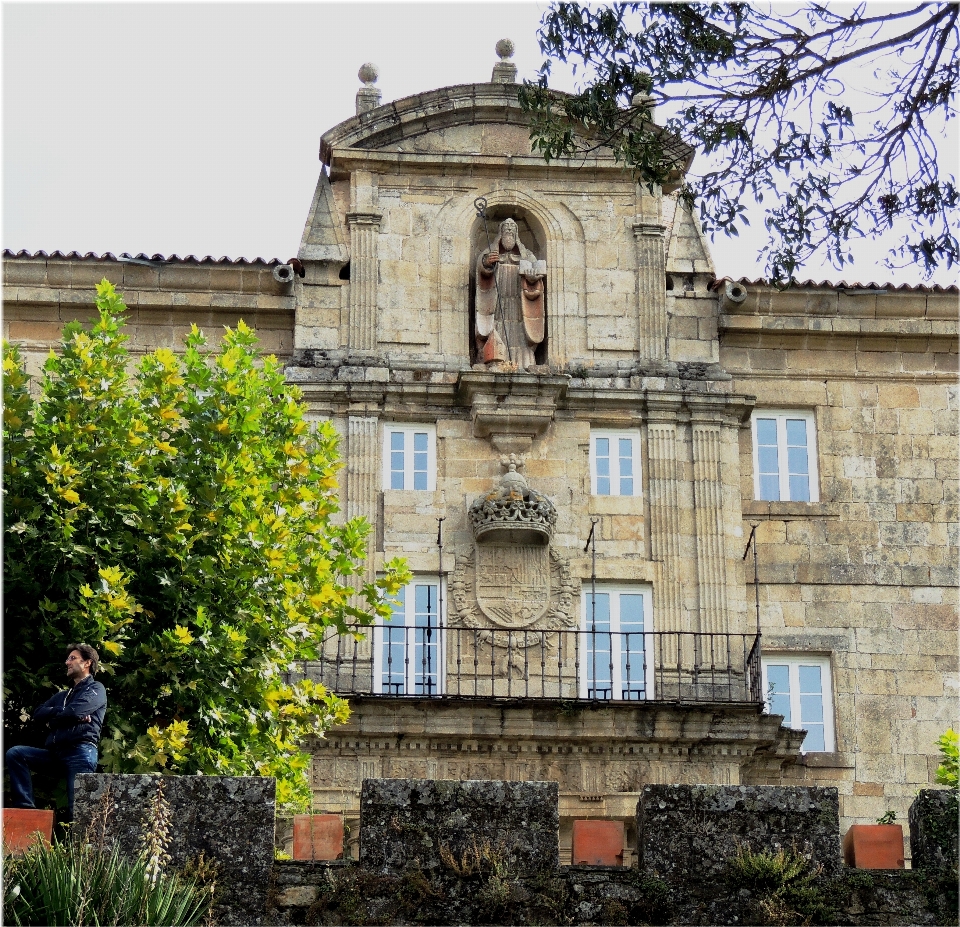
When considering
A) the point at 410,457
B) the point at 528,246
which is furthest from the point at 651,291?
the point at 410,457

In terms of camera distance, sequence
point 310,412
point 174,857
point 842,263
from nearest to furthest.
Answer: point 174,857 → point 842,263 → point 310,412

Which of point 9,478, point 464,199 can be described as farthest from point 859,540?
point 9,478

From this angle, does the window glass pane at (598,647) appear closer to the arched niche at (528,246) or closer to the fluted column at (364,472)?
the fluted column at (364,472)

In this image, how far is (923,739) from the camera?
23375mm

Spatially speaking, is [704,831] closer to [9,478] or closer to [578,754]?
[9,478]

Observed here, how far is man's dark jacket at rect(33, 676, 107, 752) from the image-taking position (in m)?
13.5

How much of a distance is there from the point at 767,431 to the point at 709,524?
155cm

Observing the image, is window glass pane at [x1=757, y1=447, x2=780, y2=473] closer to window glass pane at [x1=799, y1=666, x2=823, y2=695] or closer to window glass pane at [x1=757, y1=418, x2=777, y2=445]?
window glass pane at [x1=757, y1=418, x2=777, y2=445]

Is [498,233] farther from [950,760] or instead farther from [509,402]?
[950,760]

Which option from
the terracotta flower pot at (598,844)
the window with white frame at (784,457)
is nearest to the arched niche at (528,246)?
the window with white frame at (784,457)

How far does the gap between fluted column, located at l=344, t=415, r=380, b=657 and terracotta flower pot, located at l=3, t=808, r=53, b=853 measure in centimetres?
1186

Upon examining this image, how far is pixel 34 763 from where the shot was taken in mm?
13633

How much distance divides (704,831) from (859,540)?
12987 millimetres

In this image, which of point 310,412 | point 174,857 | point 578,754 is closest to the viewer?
point 174,857
